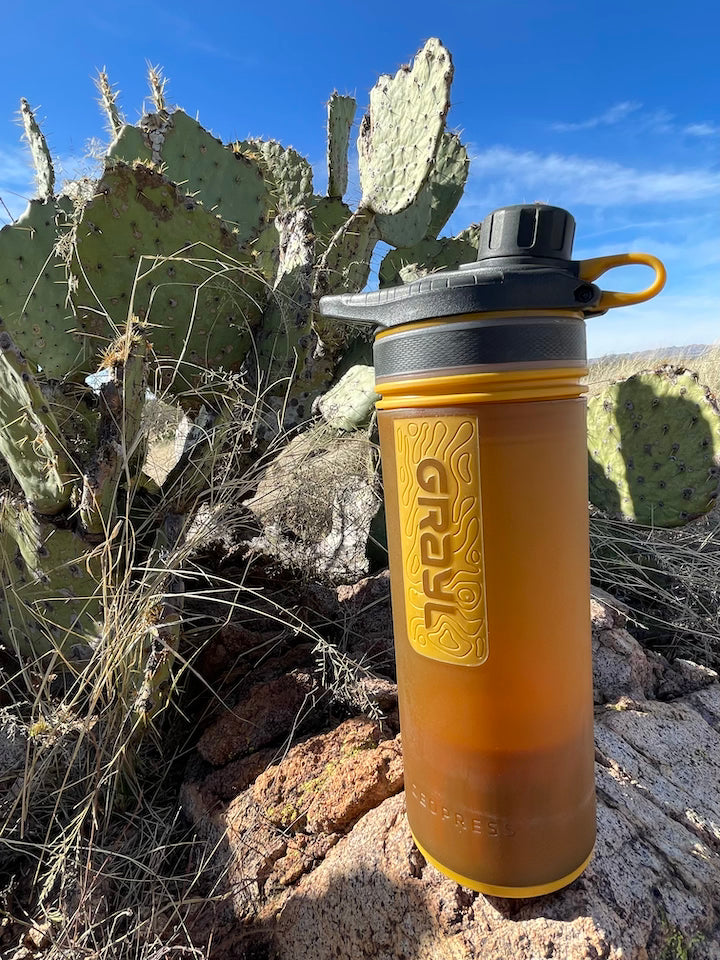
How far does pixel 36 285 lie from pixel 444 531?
149cm

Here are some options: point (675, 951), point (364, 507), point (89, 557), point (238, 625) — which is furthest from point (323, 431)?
point (675, 951)

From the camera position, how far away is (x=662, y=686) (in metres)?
1.46

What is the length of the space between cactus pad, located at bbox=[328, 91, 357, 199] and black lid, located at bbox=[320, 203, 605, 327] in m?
2.12

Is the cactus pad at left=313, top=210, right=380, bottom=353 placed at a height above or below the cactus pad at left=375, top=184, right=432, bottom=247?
below

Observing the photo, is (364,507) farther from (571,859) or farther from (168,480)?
(571,859)

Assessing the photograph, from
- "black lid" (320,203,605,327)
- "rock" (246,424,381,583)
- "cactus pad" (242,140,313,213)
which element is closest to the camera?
"black lid" (320,203,605,327)

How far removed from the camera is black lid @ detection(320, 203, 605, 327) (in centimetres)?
70

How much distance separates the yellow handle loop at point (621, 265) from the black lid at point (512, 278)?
16mm

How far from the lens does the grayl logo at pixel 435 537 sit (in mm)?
758

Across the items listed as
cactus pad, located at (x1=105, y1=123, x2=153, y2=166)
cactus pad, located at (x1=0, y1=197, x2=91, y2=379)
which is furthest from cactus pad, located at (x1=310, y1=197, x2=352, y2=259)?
cactus pad, located at (x1=0, y1=197, x2=91, y2=379)

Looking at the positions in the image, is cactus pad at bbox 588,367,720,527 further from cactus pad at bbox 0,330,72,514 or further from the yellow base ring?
cactus pad at bbox 0,330,72,514

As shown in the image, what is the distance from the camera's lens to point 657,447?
1.75 meters

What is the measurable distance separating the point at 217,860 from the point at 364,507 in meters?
0.94

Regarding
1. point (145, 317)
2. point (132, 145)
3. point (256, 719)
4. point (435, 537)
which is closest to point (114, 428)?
point (145, 317)
